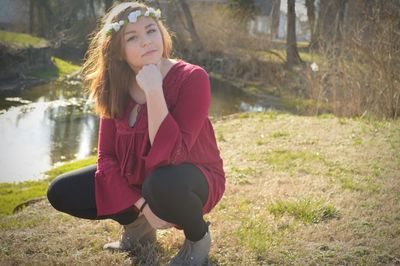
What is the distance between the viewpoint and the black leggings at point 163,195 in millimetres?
2105

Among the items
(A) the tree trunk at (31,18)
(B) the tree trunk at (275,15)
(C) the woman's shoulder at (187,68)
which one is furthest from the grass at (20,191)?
(A) the tree trunk at (31,18)

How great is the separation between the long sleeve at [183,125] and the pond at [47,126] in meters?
4.63

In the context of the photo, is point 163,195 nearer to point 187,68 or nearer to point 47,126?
point 187,68

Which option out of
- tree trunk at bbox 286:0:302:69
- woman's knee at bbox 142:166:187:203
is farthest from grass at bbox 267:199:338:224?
tree trunk at bbox 286:0:302:69

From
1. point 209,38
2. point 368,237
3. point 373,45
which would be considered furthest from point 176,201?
point 209,38

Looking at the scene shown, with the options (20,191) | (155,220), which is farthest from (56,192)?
(20,191)

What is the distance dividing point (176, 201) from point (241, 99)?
1275 centimetres

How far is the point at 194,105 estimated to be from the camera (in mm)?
2301

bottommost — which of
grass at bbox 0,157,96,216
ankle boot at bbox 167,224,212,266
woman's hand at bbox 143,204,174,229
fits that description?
grass at bbox 0,157,96,216

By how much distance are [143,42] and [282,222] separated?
1.56 m

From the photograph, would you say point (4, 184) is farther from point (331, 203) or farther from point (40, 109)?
point (40, 109)

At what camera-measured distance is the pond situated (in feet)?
23.0

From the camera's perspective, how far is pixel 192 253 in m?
2.39

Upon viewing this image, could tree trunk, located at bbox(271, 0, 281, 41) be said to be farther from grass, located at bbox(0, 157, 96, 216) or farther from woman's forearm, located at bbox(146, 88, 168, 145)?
woman's forearm, located at bbox(146, 88, 168, 145)
